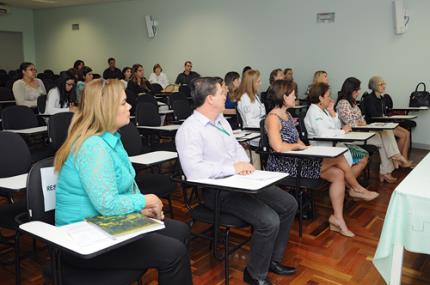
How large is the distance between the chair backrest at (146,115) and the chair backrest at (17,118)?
1.07 m

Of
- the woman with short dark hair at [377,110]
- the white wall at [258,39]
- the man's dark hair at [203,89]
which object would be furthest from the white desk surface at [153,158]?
the white wall at [258,39]

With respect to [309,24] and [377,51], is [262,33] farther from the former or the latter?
[377,51]

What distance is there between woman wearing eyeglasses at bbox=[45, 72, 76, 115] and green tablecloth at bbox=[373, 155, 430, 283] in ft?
13.2

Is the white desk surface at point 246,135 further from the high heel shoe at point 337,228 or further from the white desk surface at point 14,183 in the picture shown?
the white desk surface at point 14,183

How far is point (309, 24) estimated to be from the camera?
8016mm

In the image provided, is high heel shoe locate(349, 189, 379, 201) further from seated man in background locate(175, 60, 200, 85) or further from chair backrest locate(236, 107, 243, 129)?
seated man in background locate(175, 60, 200, 85)

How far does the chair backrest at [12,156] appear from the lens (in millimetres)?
Result: 2643

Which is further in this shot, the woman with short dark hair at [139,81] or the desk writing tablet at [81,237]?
the woman with short dark hair at [139,81]

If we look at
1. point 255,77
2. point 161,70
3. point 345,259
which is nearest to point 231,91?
point 255,77

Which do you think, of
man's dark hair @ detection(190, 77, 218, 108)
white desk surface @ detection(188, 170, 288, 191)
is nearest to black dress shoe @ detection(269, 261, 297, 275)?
white desk surface @ detection(188, 170, 288, 191)

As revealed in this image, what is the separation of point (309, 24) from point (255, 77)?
155 inches

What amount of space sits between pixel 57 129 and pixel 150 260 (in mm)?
2276

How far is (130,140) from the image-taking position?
3.35m

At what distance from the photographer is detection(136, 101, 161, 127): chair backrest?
4.55 m
